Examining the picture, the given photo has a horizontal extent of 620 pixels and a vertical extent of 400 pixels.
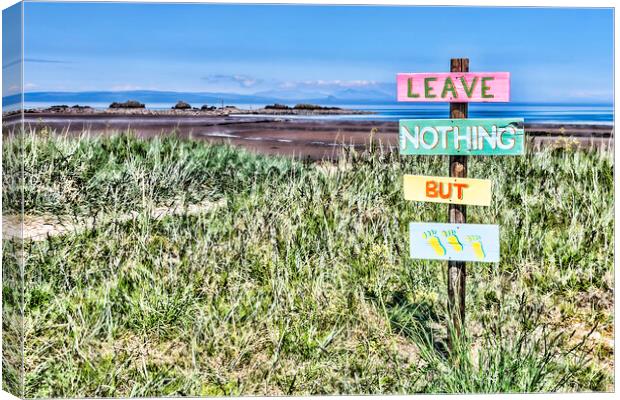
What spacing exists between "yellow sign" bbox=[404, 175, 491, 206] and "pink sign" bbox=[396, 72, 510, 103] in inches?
16.6

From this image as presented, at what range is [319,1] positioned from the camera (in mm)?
4938

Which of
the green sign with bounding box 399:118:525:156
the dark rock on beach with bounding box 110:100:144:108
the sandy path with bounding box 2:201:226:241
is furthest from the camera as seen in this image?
the dark rock on beach with bounding box 110:100:144:108

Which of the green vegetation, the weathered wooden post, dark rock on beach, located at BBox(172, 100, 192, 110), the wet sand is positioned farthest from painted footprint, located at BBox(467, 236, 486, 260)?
dark rock on beach, located at BBox(172, 100, 192, 110)

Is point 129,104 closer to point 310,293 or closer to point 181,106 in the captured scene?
point 181,106

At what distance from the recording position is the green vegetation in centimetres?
467

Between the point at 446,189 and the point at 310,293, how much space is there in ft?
3.53

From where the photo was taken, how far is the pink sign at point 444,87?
14.7ft

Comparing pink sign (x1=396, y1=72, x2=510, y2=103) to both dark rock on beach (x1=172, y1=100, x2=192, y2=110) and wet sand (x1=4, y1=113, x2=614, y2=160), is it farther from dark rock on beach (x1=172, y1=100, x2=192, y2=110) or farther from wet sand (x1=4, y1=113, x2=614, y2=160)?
dark rock on beach (x1=172, y1=100, x2=192, y2=110)

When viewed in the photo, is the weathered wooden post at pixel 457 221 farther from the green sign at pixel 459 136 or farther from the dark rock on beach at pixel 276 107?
the dark rock on beach at pixel 276 107

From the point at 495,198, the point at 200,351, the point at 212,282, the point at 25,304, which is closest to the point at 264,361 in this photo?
the point at 200,351

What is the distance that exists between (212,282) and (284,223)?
0.70 meters

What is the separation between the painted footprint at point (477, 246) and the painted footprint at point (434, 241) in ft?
0.51

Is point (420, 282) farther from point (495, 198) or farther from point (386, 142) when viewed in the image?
point (386, 142)

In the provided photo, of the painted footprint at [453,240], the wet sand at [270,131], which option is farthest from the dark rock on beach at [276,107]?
the painted footprint at [453,240]
